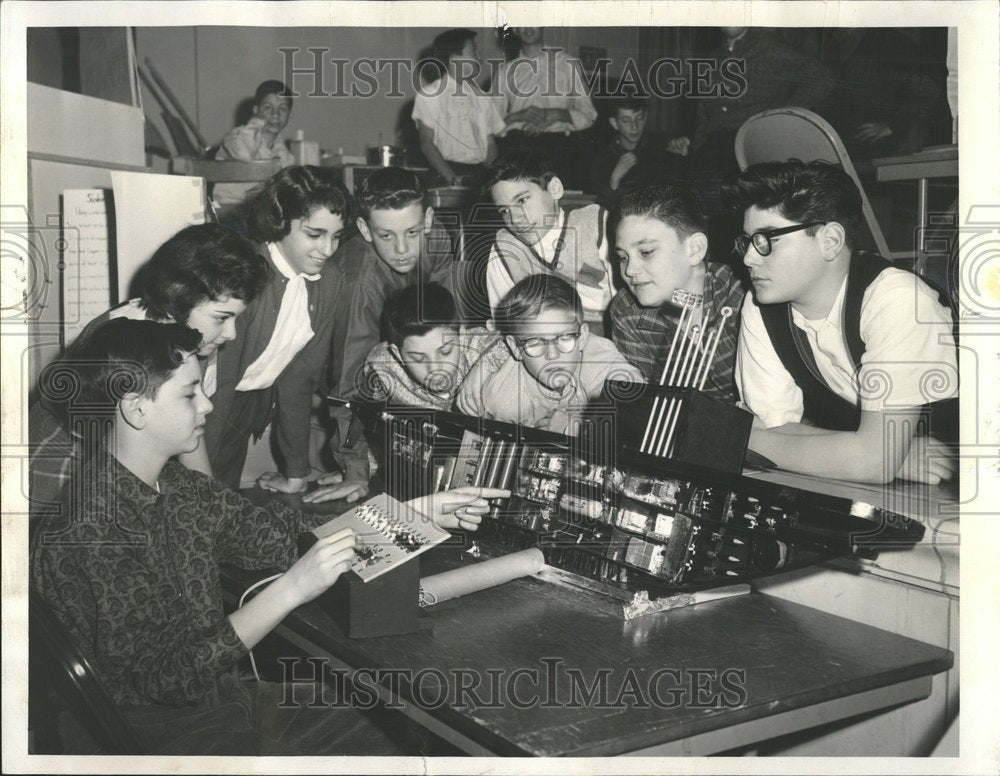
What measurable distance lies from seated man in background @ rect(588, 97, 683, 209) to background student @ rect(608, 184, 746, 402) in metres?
0.05

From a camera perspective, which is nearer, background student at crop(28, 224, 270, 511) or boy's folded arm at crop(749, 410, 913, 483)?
boy's folded arm at crop(749, 410, 913, 483)

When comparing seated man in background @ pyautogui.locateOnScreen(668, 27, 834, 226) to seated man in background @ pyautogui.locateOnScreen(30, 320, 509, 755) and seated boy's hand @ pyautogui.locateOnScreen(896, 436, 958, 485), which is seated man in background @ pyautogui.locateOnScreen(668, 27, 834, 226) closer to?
seated boy's hand @ pyautogui.locateOnScreen(896, 436, 958, 485)

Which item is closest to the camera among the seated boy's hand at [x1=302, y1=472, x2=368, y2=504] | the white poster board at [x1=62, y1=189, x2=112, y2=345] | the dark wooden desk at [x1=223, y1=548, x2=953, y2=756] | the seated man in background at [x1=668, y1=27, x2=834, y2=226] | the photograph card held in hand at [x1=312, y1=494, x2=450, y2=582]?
the dark wooden desk at [x1=223, y1=548, x2=953, y2=756]

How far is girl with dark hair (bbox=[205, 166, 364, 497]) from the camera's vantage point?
7.19 feet

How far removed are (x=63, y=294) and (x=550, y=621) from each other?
1.36m

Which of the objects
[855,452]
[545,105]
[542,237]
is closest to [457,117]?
[545,105]

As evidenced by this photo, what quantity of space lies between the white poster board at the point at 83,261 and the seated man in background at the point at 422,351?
0.68 meters

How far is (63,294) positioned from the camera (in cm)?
203

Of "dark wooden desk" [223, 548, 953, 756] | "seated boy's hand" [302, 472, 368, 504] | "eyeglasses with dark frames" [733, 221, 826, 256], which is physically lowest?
"dark wooden desk" [223, 548, 953, 756]

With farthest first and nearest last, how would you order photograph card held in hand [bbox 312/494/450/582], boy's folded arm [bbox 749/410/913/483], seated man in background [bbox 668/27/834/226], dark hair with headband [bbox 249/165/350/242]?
1. dark hair with headband [bbox 249/165/350/242]
2. seated man in background [bbox 668/27/834/226]
3. boy's folded arm [bbox 749/410/913/483]
4. photograph card held in hand [bbox 312/494/450/582]

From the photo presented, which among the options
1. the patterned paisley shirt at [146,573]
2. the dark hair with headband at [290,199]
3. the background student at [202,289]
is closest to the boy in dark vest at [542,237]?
the dark hair with headband at [290,199]

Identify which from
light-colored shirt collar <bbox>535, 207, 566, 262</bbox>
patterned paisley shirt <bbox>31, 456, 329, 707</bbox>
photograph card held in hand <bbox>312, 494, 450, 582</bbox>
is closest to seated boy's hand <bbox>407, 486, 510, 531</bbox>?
photograph card held in hand <bbox>312, 494, 450, 582</bbox>

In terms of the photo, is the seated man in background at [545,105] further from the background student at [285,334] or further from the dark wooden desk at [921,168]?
the dark wooden desk at [921,168]

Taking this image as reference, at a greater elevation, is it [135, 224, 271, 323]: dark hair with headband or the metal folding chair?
the metal folding chair
